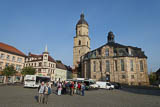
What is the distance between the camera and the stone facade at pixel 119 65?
43.7 metres

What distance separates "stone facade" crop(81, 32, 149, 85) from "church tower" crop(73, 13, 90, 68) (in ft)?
45.2

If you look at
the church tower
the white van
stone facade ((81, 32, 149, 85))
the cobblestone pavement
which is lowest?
the white van

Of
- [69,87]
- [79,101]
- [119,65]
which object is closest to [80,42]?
[119,65]

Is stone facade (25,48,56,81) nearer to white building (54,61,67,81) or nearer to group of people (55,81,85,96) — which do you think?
white building (54,61,67,81)

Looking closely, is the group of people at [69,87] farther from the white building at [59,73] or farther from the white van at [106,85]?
the white building at [59,73]

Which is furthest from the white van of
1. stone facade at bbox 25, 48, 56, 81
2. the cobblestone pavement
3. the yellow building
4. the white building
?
the yellow building

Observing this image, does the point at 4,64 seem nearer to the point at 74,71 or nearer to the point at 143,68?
the point at 74,71

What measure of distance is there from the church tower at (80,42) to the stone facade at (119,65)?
13.8 metres

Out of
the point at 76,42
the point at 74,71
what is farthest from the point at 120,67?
the point at 76,42

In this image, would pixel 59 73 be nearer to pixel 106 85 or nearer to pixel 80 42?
pixel 80 42

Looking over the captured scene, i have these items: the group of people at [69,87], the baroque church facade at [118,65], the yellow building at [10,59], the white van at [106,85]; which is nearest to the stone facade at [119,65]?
the baroque church facade at [118,65]

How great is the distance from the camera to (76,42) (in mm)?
66062

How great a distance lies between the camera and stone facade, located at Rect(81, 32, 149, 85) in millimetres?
43656

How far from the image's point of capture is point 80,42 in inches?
2564
